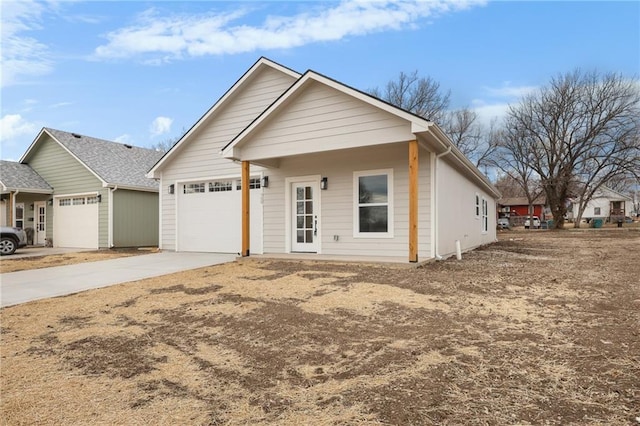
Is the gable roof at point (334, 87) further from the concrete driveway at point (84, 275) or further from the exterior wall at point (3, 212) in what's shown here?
the exterior wall at point (3, 212)

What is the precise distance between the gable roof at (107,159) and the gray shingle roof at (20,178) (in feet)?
2.57

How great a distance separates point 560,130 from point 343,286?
1291 inches

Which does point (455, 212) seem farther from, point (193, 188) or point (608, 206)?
point (608, 206)

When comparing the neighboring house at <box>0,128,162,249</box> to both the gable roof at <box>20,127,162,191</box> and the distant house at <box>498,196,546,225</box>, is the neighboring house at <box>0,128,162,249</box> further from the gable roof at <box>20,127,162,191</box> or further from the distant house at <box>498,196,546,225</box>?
the distant house at <box>498,196,546,225</box>

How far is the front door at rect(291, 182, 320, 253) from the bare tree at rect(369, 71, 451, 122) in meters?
23.0

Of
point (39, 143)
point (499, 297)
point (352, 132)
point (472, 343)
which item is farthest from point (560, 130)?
point (39, 143)

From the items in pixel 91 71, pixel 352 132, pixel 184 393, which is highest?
pixel 91 71

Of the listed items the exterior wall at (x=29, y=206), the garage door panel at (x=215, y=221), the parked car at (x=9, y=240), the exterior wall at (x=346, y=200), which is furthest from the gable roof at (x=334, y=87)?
the exterior wall at (x=29, y=206)

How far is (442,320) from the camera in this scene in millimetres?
4488

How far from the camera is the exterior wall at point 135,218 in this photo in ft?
51.8

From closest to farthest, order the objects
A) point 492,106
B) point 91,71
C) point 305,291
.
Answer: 1. point 305,291
2. point 91,71
3. point 492,106

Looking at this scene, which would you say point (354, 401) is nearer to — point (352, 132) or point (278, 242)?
point (352, 132)

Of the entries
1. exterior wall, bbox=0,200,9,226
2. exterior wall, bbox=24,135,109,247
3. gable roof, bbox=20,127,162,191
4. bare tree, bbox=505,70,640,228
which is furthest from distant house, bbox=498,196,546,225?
exterior wall, bbox=0,200,9,226

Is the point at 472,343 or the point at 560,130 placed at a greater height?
the point at 560,130
